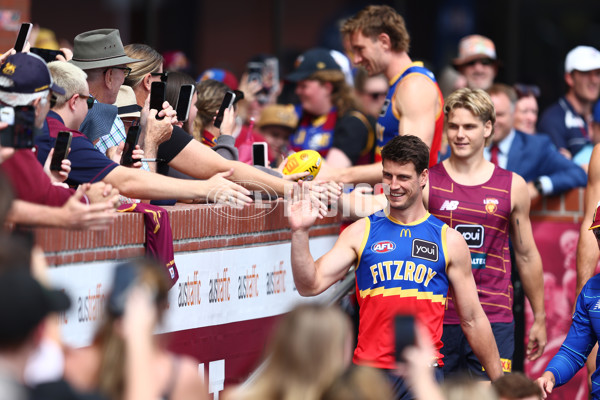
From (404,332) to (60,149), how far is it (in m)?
2.01

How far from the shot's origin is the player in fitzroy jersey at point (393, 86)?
6551mm

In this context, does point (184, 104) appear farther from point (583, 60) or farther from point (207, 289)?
point (583, 60)

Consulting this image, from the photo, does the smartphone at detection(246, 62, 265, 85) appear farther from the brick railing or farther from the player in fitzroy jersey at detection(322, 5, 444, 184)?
the brick railing

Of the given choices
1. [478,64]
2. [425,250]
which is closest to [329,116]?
[478,64]

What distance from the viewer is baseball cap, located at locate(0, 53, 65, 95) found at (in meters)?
4.57

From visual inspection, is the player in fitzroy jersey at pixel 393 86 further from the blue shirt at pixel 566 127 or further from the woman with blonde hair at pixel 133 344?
the woman with blonde hair at pixel 133 344

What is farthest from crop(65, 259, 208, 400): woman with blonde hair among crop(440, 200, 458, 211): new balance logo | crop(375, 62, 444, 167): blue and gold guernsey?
crop(375, 62, 444, 167): blue and gold guernsey

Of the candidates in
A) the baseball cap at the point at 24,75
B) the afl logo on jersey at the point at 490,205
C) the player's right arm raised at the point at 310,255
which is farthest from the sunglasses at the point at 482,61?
the baseball cap at the point at 24,75

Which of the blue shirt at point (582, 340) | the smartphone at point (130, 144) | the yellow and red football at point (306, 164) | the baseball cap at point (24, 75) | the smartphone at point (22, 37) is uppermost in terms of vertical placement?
the smartphone at point (22, 37)

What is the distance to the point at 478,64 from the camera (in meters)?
9.49

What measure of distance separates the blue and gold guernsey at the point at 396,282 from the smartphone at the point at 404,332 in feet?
5.56

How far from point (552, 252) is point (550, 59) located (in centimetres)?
633

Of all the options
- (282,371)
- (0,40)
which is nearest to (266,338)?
(282,371)

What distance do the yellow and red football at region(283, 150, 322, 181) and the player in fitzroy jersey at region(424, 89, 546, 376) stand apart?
0.77 metres
